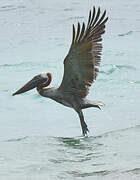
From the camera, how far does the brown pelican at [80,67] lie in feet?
25.6

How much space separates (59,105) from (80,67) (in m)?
3.78

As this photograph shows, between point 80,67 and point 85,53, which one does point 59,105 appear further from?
point 85,53

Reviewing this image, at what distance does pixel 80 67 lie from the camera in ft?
26.3

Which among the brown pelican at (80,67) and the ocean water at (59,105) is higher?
the brown pelican at (80,67)

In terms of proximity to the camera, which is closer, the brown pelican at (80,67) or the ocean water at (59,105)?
the ocean water at (59,105)

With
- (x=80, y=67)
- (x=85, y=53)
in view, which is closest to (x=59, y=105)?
(x=80, y=67)

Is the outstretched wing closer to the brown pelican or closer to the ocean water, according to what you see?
the brown pelican

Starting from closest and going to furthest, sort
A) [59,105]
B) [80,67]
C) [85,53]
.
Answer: [85,53]
[80,67]
[59,105]

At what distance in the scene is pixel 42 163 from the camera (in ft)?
21.9

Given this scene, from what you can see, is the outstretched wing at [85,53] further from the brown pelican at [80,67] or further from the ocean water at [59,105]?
the ocean water at [59,105]

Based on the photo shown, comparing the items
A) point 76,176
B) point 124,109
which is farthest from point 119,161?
point 124,109

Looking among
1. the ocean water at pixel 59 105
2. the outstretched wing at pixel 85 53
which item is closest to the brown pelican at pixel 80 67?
the outstretched wing at pixel 85 53

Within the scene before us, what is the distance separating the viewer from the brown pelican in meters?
7.80

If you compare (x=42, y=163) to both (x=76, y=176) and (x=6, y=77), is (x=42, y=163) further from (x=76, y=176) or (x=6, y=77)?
(x=6, y=77)
